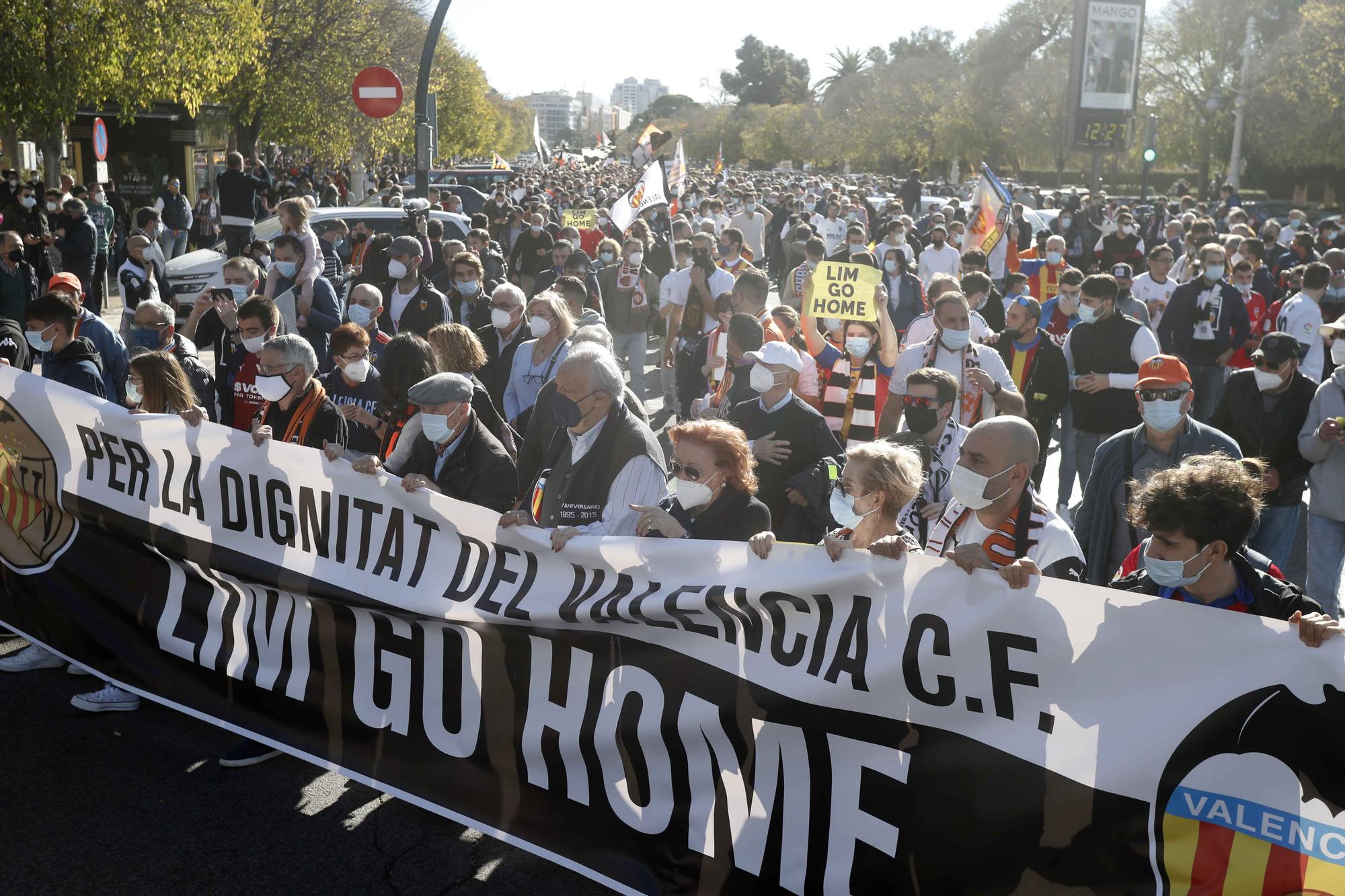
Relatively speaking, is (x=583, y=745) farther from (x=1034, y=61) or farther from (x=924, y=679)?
(x=1034, y=61)

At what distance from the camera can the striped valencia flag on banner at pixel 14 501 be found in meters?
5.58

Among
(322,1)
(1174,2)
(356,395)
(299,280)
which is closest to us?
(356,395)

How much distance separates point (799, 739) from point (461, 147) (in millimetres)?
69373

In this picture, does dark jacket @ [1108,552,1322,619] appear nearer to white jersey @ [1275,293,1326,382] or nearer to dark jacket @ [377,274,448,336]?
dark jacket @ [377,274,448,336]

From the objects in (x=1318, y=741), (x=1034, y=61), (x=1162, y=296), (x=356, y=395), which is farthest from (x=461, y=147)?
(x=1318, y=741)

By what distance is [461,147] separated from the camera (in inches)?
2751

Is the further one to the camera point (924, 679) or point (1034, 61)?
point (1034, 61)

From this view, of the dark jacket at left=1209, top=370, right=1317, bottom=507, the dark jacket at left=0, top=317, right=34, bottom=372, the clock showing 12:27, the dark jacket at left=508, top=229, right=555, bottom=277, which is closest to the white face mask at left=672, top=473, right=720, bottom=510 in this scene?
the dark jacket at left=1209, top=370, right=1317, bottom=507

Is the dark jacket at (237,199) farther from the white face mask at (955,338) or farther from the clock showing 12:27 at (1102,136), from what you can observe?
the clock showing 12:27 at (1102,136)

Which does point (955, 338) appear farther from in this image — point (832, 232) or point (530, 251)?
point (832, 232)

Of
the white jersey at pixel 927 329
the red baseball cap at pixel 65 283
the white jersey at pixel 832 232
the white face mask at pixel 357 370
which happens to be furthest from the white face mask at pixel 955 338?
the white jersey at pixel 832 232

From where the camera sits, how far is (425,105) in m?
16.4

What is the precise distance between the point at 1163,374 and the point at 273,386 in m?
4.02

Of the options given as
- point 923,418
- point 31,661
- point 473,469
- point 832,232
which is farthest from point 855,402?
point 832,232
